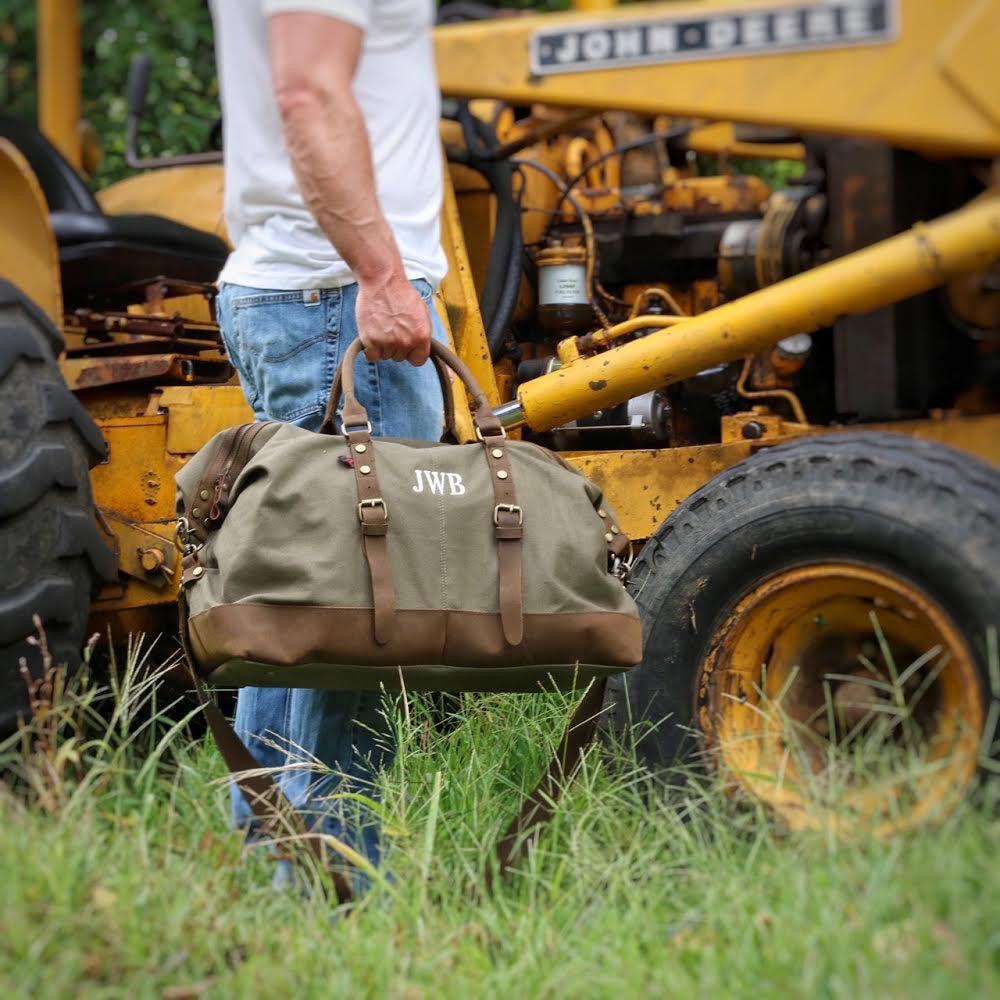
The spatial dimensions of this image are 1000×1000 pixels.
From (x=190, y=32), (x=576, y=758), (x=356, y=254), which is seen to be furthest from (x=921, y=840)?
(x=190, y=32)

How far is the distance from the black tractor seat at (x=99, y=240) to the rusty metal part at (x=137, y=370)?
0.36 metres

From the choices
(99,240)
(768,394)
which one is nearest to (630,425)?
(768,394)

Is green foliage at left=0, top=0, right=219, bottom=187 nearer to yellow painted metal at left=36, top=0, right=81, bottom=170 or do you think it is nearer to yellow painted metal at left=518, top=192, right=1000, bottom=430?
yellow painted metal at left=36, top=0, right=81, bottom=170

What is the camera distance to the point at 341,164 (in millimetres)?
2361

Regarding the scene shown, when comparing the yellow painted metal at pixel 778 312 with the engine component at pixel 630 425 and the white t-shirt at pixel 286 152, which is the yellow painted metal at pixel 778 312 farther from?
the white t-shirt at pixel 286 152

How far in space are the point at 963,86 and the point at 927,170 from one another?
12.4 inches

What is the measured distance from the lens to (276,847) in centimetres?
247

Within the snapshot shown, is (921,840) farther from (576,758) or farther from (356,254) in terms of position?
(356,254)

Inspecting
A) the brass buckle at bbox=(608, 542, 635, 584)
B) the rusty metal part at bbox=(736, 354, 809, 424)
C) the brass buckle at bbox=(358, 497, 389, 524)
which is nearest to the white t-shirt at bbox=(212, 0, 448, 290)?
the brass buckle at bbox=(358, 497, 389, 524)

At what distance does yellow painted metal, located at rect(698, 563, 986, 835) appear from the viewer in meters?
2.30

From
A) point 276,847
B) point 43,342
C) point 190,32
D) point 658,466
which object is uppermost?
point 190,32

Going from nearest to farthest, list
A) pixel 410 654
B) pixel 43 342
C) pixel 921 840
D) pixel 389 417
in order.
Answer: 1. pixel 921 840
2. pixel 410 654
3. pixel 389 417
4. pixel 43 342

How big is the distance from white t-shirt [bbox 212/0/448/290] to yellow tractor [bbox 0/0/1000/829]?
0.89ft

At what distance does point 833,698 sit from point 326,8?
1.37 m
